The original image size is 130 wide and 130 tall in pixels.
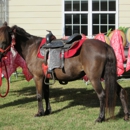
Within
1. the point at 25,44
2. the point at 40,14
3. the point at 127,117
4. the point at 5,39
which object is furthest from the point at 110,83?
the point at 40,14

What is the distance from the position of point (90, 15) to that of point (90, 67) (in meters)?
6.60

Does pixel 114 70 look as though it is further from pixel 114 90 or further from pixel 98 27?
pixel 98 27

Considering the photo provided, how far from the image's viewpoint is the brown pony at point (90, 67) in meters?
4.52

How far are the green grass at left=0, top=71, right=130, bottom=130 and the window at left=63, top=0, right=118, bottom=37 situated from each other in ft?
11.6

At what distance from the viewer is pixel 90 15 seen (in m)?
10.8

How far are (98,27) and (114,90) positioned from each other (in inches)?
263

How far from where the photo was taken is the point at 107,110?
4.59m

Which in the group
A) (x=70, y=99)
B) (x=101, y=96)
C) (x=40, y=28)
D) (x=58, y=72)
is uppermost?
(x=40, y=28)

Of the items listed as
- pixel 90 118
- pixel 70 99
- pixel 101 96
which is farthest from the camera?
pixel 70 99

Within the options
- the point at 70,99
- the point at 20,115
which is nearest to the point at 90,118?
the point at 20,115

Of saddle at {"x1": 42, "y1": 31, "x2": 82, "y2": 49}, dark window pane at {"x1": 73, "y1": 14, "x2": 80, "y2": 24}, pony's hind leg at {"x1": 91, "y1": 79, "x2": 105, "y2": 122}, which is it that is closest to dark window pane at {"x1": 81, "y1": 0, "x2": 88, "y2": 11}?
dark window pane at {"x1": 73, "y1": 14, "x2": 80, "y2": 24}

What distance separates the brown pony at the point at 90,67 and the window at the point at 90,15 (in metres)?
5.88

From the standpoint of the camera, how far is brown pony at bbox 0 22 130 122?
14.8 ft

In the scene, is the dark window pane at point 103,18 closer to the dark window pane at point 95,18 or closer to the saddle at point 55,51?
the dark window pane at point 95,18
